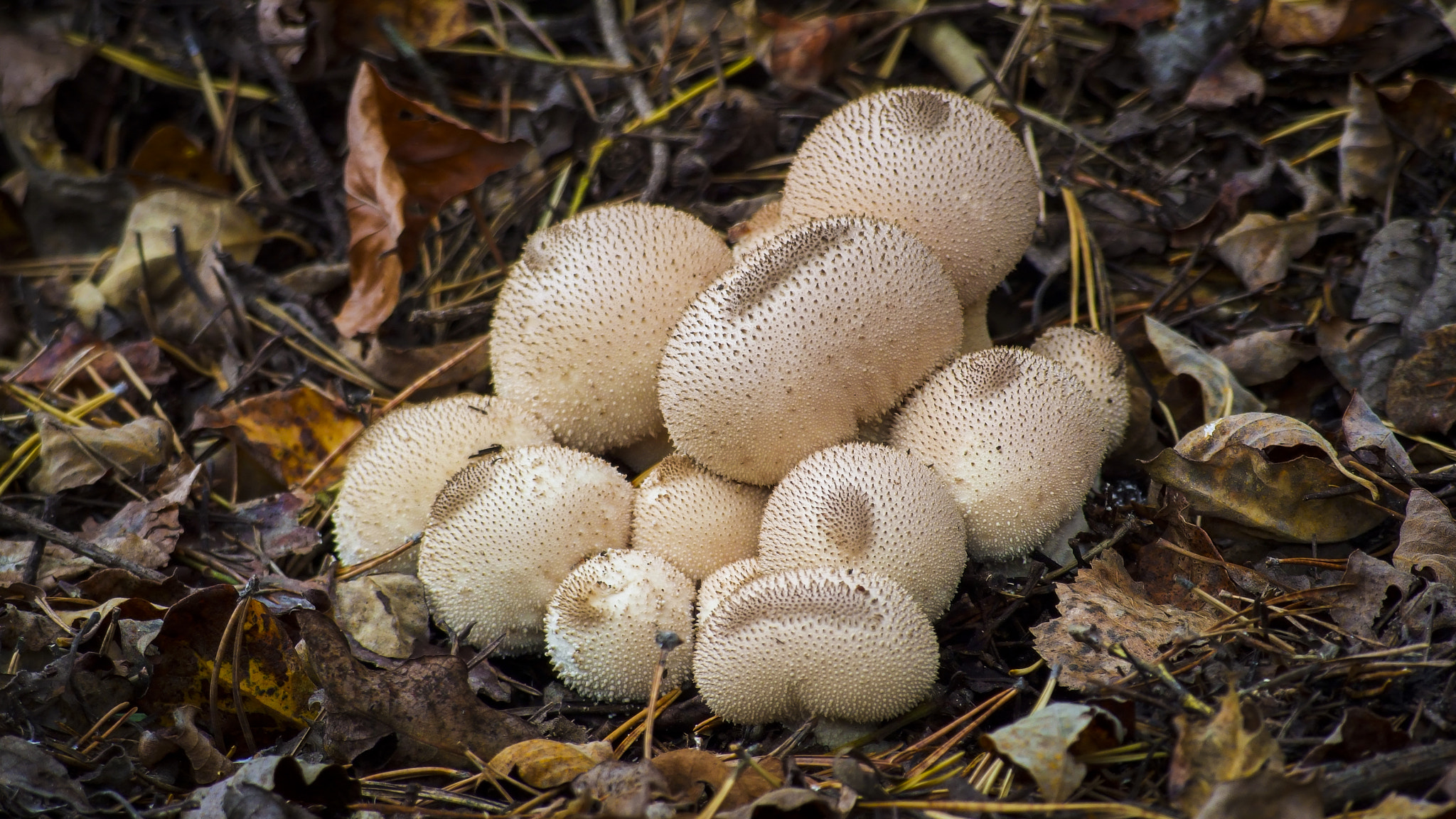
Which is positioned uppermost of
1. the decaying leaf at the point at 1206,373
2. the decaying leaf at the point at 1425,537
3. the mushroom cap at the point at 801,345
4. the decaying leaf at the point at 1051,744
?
the mushroom cap at the point at 801,345

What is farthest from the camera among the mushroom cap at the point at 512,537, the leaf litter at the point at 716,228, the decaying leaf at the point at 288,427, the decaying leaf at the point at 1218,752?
the decaying leaf at the point at 288,427

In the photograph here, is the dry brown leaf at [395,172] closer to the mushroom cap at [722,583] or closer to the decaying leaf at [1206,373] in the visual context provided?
the mushroom cap at [722,583]

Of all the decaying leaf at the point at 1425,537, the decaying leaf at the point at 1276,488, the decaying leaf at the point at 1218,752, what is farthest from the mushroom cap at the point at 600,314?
the decaying leaf at the point at 1425,537

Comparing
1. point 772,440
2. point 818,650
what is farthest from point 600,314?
point 818,650

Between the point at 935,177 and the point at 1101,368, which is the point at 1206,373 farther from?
the point at 935,177

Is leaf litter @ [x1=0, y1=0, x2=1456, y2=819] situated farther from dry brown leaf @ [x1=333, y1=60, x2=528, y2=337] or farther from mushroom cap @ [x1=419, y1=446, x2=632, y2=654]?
mushroom cap @ [x1=419, y1=446, x2=632, y2=654]

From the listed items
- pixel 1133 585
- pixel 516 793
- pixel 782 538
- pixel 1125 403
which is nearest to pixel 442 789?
pixel 516 793

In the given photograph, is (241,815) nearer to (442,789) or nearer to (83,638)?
(442,789)

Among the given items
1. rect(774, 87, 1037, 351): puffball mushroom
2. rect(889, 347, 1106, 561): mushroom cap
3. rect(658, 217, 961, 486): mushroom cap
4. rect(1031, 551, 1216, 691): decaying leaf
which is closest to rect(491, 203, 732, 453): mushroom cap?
rect(658, 217, 961, 486): mushroom cap

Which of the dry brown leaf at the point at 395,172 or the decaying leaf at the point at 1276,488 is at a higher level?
the dry brown leaf at the point at 395,172
